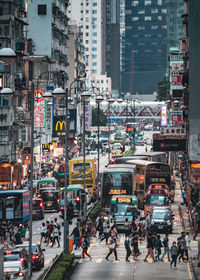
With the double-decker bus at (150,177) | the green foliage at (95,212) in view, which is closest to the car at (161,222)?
the green foliage at (95,212)

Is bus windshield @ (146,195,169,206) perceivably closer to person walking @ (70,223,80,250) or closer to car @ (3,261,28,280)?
person walking @ (70,223,80,250)

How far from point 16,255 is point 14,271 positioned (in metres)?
1.71

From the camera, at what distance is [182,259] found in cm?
3806

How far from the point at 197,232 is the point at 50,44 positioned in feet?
227

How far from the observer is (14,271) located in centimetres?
2877

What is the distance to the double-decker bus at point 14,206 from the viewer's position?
43406 millimetres

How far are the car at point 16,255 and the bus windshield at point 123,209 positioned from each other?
20.0 metres

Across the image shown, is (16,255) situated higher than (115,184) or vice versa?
(115,184)

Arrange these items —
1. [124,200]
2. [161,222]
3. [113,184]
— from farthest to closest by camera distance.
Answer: [113,184] → [124,200] → [161,222]

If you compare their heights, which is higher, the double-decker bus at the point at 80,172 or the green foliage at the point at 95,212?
the double-decker bus at the point at 80,172

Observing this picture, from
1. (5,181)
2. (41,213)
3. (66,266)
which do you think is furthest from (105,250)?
(5,181)

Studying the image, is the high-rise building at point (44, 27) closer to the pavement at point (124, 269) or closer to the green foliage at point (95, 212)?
the green foliage at point (95, 212)

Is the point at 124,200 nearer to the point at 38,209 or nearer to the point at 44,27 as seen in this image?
the point at 38,209

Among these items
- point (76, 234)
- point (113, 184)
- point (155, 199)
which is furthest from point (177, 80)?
point (76, 234)
